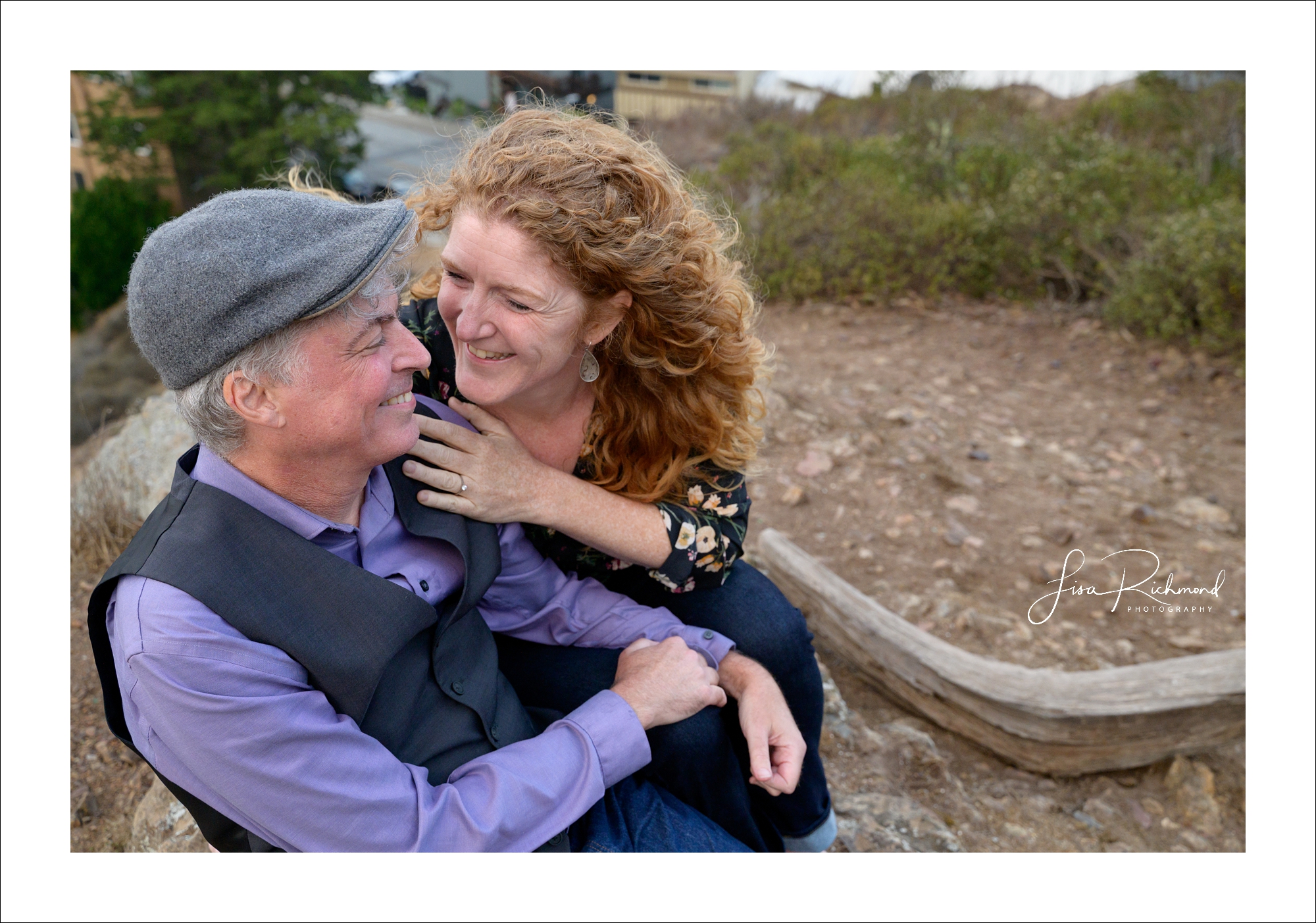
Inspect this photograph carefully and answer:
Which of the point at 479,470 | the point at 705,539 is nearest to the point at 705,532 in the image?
the point at 705,539

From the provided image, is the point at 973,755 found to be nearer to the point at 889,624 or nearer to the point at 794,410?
the point at 889,624

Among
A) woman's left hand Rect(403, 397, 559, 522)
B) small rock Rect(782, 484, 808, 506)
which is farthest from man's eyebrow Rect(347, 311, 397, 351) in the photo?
small rock Rect(782, 484, 808, 506)

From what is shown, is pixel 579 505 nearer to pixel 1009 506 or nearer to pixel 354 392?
pixel 354 392

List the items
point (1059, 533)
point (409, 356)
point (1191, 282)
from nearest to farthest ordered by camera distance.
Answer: point (409, 356) < point (1059, 533) < point (1191, 282)

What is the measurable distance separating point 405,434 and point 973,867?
5.16 ft

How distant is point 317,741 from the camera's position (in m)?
1.41

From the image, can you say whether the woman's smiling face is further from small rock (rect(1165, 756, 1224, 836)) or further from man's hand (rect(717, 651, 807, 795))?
small rock (rect(1165, 756, 1224, 836))

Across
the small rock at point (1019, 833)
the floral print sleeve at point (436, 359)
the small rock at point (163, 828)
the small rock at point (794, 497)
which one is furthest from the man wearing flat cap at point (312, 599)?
the small rock at point (794, 497)

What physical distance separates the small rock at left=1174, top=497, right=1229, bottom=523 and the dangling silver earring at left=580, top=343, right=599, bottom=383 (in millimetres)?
3455

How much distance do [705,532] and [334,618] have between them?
99 cm

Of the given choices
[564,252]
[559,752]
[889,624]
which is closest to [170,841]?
[559,752]

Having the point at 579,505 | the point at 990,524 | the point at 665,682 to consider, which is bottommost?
the point at 990,524

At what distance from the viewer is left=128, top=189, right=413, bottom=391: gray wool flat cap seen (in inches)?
52.7

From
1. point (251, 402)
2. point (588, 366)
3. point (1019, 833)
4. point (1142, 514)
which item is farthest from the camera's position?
point (1142, 514)
